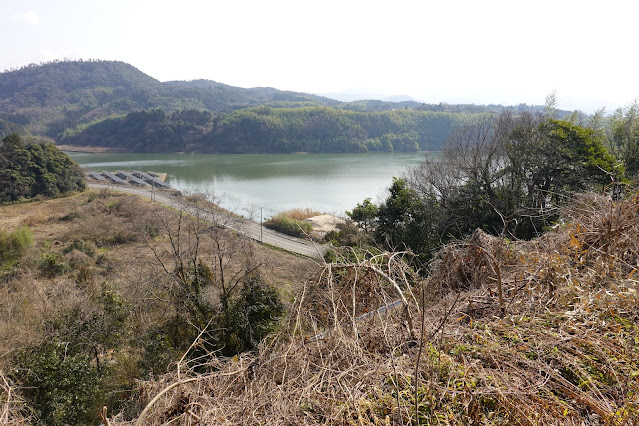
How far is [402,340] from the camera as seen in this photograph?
1842mm

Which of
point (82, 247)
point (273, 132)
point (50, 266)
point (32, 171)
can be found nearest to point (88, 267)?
point (50, 266)

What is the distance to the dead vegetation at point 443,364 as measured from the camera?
56.2 inches

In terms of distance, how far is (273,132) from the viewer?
2052 inches

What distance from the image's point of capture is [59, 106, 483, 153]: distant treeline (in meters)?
50.9

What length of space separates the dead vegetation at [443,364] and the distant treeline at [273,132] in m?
48.8

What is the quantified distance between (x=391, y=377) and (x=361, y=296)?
2.53 ft

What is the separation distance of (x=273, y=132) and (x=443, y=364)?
5241cm

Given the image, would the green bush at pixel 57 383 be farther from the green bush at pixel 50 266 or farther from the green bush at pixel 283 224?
the green bush at pixel 283 224

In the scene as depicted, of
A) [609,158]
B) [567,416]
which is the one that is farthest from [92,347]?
[609,158]

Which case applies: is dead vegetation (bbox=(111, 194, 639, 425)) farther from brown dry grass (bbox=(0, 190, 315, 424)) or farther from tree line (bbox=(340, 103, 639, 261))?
tree line (bbox=(340, 103, 639, 261))

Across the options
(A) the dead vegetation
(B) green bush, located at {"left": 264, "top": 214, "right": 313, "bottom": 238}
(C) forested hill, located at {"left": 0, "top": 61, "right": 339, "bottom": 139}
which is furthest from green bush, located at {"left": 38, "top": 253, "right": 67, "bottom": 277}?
(C) forested hill, located at {"left": 0, "top": 61, "right": 339, "bottom": 139}

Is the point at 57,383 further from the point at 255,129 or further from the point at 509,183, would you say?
the point at 255,129

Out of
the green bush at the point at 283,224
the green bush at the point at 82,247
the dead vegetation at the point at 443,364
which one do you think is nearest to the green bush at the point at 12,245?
the green bush at the point at 82,247

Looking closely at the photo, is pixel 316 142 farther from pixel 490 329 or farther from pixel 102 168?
pixel 490 329
